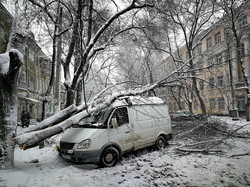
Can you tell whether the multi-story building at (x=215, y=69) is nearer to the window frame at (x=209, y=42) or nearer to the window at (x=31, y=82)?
the window frame at (x=209, y=42)

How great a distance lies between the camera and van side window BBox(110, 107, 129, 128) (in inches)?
220

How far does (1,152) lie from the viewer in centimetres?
414

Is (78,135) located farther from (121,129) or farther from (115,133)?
(121,129)

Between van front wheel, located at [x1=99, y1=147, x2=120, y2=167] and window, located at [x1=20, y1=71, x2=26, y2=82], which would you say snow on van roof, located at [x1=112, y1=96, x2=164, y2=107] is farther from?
window, located at [x1=20, y1=71, x2=26, y2=82]

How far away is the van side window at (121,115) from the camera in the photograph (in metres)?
5.58

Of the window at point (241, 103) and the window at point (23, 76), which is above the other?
the window at point (23, 76)

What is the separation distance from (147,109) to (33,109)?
24.8 meters

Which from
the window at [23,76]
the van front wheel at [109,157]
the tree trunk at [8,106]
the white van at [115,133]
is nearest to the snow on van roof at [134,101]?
the white van at [115,133]

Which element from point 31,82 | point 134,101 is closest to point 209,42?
point 134,101

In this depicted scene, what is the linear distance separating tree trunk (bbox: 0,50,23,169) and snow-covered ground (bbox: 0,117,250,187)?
42 cm

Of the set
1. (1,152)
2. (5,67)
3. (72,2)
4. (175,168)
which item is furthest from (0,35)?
(175,168)

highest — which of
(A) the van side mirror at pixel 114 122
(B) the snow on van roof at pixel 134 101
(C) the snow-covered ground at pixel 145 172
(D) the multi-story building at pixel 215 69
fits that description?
(D) the multi-story building at pixel 215 69

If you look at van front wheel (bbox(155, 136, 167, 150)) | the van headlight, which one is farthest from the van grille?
van front wheel (bbox(155, 136, 167, 150))

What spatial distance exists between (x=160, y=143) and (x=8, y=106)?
5.71m
